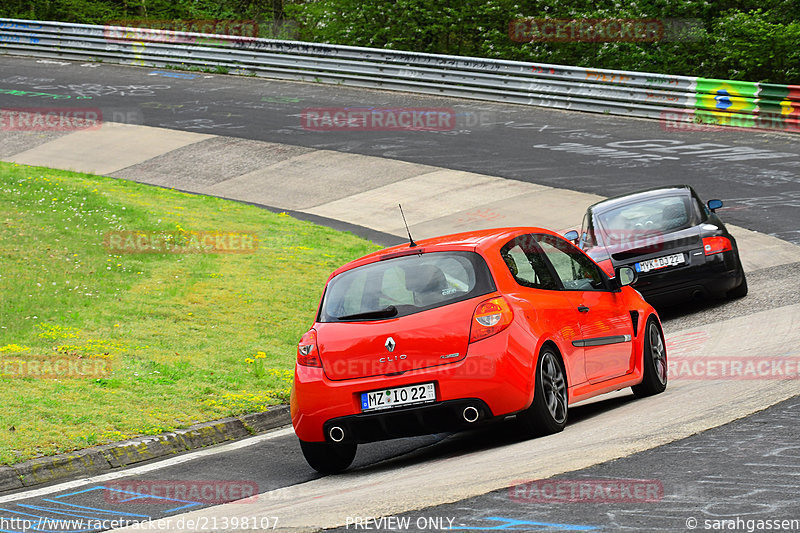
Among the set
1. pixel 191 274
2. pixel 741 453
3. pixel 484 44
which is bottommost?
pixel 191 274

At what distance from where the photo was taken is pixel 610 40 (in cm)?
3306

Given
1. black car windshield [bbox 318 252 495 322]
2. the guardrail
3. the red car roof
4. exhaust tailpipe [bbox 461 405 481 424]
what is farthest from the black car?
the guardrail

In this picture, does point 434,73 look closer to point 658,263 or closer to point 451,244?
point 658,263

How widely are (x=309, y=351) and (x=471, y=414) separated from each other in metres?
1.25

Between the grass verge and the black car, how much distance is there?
3.89m

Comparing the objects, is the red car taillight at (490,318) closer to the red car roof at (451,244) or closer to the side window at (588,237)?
the red car roof at (451,244)

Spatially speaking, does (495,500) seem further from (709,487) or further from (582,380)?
(582,380)

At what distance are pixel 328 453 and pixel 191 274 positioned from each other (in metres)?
8.07

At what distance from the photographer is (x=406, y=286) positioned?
7.90m

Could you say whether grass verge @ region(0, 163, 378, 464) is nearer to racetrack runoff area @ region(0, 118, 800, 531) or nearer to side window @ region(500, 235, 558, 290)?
racetrack runoff area @ region(0, 118, 800, 531)

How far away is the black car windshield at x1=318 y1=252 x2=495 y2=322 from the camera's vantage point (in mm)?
7738

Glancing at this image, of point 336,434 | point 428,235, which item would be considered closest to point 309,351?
point 336,434

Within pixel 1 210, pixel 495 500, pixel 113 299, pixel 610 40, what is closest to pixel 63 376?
pixel 113 299

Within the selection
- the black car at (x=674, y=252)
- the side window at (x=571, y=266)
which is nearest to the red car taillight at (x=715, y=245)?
the black car at (x=674, y=252)
